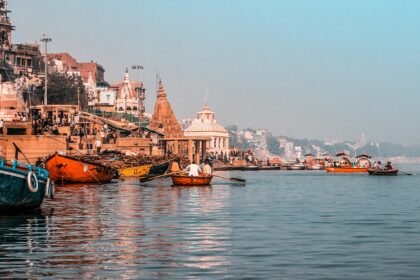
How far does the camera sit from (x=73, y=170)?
7625 cm

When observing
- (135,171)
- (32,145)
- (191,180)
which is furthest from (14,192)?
(32,145)

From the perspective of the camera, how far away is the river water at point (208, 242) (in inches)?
872

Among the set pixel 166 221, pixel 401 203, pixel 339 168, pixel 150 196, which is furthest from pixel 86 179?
Result: pixel 339 168

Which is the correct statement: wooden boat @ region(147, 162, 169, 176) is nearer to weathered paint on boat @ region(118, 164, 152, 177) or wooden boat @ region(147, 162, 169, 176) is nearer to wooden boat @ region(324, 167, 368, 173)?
weathered paint on boat @ region(118, 164, 152, 177)

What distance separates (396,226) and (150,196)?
25.1 meters

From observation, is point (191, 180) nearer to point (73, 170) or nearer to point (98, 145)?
point (73, 170)

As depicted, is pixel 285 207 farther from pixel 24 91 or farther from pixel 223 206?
pixel 24 91

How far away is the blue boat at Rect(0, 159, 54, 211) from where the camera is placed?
37188mm

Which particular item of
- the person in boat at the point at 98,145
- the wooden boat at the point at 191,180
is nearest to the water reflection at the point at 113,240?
the wooden boat at the point at 191,180

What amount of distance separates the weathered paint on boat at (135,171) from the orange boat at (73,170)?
19000 millimetres

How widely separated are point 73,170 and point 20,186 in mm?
38012

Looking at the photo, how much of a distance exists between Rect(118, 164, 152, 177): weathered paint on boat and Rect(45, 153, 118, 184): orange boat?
19.0 meters

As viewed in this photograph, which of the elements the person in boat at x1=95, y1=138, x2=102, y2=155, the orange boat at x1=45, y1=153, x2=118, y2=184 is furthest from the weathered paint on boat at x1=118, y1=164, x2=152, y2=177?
the person in boat at x1=95, y1=138, x2=102, y2=155

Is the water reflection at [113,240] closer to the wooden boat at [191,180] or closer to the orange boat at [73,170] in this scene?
the wooden boat at [191,180]
